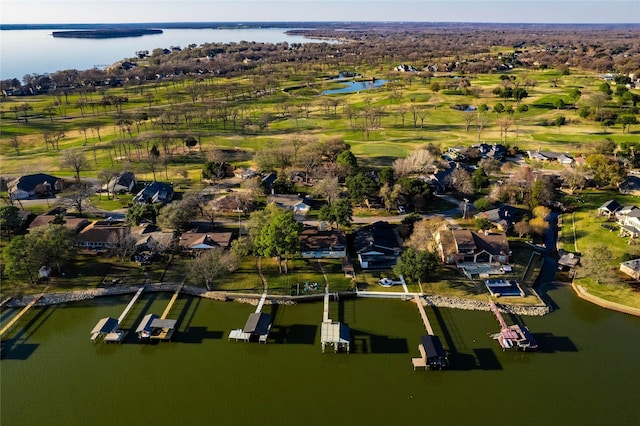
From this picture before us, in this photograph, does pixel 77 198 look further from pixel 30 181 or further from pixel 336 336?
pixel 336 336

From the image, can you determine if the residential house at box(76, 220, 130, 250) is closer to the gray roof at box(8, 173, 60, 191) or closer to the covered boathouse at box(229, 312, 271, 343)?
the covered boathouse at box(229, 312, 271, 343)

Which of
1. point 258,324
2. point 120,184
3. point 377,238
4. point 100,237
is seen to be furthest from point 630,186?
point 120,184

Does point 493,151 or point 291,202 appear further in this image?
point 493,151

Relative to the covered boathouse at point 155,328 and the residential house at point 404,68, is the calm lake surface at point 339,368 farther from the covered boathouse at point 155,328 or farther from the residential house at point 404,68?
the residential house at point 404,68

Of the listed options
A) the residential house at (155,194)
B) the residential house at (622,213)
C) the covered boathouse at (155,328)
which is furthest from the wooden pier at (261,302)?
the residential house at (622,213)

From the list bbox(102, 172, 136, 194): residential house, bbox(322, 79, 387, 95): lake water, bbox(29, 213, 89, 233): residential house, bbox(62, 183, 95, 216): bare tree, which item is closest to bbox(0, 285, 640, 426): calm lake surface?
bbox(29, 213, 89, 233): residential house
